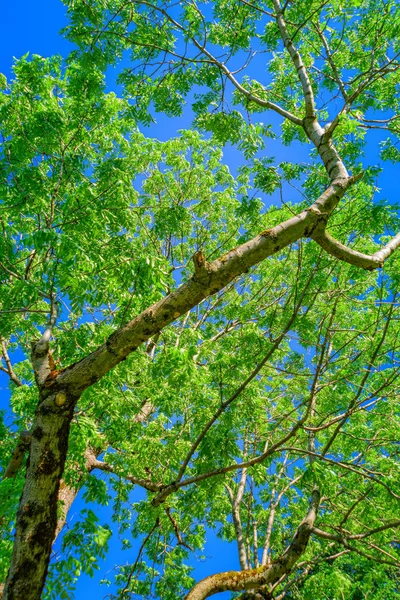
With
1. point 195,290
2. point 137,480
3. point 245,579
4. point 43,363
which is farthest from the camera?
point 137,480

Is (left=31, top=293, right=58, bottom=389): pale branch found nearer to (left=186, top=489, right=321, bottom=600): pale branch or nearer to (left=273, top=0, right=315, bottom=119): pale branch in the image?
(left=186, top=489, right=321, bottom=600): pale branch

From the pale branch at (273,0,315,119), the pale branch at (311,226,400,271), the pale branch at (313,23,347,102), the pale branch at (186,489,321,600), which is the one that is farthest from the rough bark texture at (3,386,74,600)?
the pale branch at (313,23,347,102)

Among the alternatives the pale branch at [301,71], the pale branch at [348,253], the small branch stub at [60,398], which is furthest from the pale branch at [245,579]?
the pale branch at [301,71]

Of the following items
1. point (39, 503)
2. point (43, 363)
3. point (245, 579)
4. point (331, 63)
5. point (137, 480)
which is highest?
point (331, 63)

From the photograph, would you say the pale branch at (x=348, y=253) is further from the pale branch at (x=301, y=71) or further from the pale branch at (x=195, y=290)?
the pale branch at (x=301, y=71)

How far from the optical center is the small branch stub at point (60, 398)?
3227mm

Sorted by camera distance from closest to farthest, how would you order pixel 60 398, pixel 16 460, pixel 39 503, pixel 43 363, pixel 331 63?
pixel 39 503, pixel 60 398, pixel 43 363, pixel 331 63, pixel 16 460

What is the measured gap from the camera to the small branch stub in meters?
3.23

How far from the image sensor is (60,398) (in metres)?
3.24

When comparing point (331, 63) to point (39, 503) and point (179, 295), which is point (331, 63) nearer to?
point (179, 295)

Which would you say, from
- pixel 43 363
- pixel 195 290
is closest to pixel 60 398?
pixel 43 363

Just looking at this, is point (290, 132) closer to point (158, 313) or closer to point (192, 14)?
point (192, 14)

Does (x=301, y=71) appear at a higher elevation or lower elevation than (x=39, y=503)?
higher

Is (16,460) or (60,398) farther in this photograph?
(16,460)
